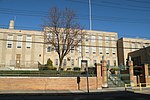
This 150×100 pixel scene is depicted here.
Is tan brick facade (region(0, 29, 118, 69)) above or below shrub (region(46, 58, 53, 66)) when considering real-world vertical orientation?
above

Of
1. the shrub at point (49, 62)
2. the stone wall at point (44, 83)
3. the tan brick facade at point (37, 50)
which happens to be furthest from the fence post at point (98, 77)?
the shrub at point (49, 62)

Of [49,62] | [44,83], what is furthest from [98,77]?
[49,62]

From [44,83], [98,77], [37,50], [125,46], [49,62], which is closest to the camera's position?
[44,83]

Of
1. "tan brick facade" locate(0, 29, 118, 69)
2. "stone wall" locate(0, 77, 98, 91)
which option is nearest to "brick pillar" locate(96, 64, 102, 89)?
"stone wall" locate(0, 77, 98, 91)

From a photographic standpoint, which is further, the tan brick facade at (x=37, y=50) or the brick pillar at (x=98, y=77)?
the tan brick facade at (x=37, y=50)

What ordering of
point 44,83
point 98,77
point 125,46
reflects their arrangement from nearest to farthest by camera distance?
point 44,83, point 98,77, point 125,46

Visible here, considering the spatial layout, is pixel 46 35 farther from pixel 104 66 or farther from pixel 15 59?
pixel 104 66

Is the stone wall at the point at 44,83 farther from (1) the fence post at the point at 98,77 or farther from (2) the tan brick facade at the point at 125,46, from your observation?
(2) the tan brick facade at the point at 125,46

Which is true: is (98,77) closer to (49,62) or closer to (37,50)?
(49,62)

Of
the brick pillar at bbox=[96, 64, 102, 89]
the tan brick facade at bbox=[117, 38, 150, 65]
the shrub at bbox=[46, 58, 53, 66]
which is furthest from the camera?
the tan brick facade at bbox=[117, 38, 150, 65]

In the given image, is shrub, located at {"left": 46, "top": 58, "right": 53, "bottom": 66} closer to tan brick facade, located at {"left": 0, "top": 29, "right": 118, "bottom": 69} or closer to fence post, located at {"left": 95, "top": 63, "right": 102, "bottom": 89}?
tan brick facade, located at {"left": 0, "top": 29, "right": 118, "bottom": 69}

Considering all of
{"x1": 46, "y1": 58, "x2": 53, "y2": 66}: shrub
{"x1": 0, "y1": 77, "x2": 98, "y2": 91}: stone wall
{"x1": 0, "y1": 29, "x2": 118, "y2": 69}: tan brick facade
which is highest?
{"x1": 0, "y1": 29, "x2": 118, "y2": 69}: tan brick facade

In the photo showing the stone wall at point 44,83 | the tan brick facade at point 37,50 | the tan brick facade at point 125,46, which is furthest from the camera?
the tan brick facade at point 125,46

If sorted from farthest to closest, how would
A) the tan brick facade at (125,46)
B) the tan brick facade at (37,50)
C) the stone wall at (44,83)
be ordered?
1. the tan brick facade at (125,46)
2. the tan brick facade at (37,50)
3. the stone wall at (44,83)
